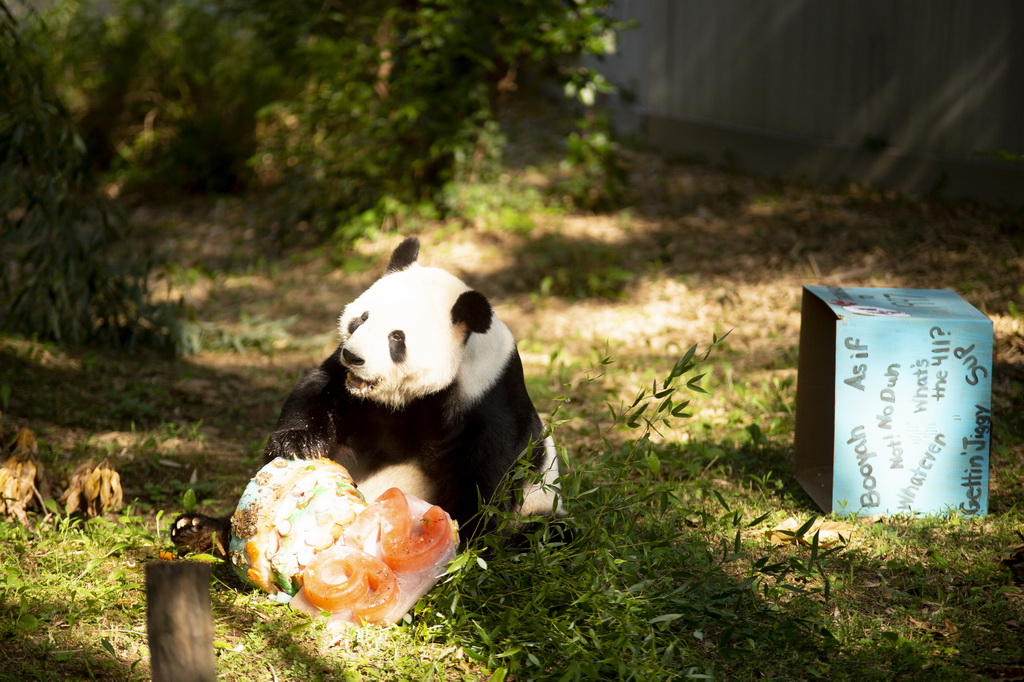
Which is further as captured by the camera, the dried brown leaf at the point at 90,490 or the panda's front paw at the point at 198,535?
the dried brown leaf at the point at 90,490

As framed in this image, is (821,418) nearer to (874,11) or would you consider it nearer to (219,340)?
(219,340)

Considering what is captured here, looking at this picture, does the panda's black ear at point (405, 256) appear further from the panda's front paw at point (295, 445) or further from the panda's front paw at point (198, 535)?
the panda's front paw at point (198, 535)

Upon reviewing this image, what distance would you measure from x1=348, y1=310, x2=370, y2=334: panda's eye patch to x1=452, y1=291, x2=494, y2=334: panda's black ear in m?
0.27

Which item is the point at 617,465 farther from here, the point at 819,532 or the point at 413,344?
the point at 819,532

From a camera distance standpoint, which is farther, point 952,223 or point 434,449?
point 952,223

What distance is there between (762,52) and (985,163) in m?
3.03

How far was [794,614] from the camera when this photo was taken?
9.06 feet

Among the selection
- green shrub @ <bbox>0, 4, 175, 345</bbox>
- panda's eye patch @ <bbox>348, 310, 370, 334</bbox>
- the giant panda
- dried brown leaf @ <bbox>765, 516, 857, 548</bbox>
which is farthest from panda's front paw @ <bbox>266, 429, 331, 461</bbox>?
green shrub @ <bbox>0, 4, 175, 345</bbox>

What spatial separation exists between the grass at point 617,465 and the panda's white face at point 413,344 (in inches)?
12.7

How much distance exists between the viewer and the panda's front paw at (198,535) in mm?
2938

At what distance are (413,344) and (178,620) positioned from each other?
1.23 meters

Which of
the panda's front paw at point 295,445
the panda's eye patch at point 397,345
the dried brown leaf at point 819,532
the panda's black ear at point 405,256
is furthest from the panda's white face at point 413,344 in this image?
the dried brown leaf at point 819,532

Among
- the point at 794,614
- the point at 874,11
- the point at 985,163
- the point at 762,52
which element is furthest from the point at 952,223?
the point at 794,614

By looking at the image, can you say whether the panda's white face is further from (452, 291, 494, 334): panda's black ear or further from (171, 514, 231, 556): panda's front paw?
(171, 514, 231, 556): panda's front paw
